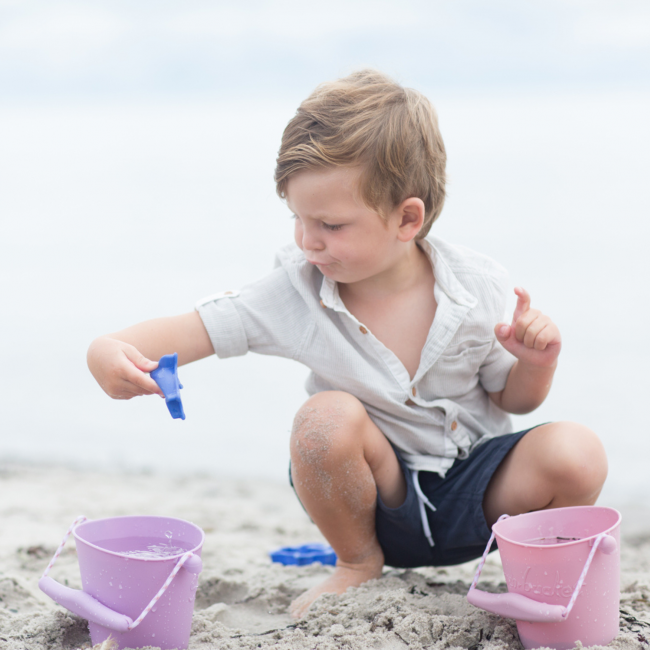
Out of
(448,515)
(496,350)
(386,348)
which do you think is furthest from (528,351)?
(448,515)

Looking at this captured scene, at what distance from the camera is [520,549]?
1.26 meters

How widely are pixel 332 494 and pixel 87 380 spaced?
417 centimetres

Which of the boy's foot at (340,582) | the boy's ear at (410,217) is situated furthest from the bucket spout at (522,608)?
the boy's ear at (410,217)

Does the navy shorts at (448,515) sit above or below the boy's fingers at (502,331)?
below

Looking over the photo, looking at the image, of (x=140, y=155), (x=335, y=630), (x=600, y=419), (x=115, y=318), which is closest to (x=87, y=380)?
(x=115, y=318)

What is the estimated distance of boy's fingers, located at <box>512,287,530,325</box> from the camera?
1576 mm

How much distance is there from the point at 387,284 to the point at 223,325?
0.43 m

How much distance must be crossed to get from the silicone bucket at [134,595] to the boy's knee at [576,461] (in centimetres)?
77

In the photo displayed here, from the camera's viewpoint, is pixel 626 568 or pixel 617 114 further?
pixel 617 114

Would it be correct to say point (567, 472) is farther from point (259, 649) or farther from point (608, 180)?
point (608, 180)

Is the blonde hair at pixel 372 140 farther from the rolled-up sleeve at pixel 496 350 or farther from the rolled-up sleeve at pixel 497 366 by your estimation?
the rolled-up sleeve at pixel 497 366

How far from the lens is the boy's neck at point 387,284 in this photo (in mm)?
1836

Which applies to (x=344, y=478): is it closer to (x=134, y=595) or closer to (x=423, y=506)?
(x=423, y=506)

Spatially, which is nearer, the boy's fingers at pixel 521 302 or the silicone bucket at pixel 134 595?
the silicone bucket at pixel 134 595
